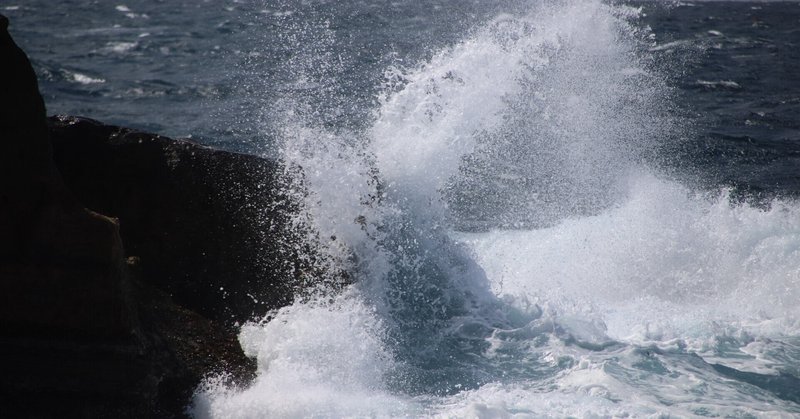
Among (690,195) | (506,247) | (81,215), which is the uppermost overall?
(81,215)

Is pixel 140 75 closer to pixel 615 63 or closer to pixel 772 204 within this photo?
pixel 615 63

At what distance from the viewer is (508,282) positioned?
6.70 m

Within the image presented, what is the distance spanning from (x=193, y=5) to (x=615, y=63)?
1343 cm

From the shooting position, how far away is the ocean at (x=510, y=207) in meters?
4.92

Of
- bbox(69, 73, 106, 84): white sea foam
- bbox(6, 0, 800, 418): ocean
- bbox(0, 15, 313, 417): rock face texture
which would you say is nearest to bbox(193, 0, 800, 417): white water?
bbox(6, 0, 800, 418): ocean

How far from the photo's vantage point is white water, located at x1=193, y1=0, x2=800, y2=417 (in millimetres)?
4742

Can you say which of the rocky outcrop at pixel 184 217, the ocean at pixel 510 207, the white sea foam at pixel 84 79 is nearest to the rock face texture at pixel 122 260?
the rocky outcrop at pixel 184 217

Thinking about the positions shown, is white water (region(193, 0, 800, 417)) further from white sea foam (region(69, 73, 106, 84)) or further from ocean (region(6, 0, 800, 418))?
white sea foam (region(69, 73, 106, 84))

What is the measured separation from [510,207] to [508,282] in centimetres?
220

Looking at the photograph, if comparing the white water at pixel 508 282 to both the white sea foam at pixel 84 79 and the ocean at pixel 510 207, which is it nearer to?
the ocean at pixel 510 207

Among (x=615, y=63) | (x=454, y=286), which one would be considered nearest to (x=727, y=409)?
(x=454, y=286)

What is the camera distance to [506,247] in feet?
25.0

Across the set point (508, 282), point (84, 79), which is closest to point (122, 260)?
point (508, 282)

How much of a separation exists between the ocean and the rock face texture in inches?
11.4
